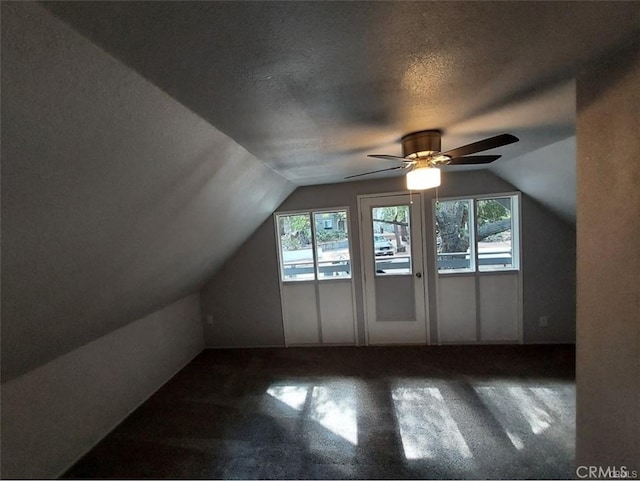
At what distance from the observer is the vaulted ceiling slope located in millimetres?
711

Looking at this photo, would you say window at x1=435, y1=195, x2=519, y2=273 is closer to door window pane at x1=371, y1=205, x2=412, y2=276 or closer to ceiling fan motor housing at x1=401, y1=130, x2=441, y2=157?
door window pane at x1=371, y1=205, x2=412, y2=276

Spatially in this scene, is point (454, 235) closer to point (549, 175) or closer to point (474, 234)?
point (474, 234)

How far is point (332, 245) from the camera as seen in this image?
12.0ft

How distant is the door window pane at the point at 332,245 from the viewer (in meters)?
3.58

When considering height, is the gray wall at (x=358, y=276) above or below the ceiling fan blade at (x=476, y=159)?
below

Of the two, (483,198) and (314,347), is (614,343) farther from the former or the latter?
(314,347)

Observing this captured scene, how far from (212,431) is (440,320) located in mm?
2782

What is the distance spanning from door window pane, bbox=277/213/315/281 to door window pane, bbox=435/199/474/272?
1.69 metres

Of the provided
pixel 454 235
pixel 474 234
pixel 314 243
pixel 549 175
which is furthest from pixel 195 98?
pixel 474 234

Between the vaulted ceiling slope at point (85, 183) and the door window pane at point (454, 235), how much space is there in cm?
237

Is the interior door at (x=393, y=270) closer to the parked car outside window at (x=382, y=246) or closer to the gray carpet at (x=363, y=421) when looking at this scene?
the parked car outside window at (x=382, y=246)

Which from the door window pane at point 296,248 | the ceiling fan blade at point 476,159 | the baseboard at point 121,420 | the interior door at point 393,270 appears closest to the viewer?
the ceiling fan blade at point 476,159

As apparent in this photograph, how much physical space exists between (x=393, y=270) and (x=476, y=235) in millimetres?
1101

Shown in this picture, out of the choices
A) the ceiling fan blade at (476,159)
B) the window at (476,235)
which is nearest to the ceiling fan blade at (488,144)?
the ceiling fan blade at (476,159)
